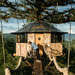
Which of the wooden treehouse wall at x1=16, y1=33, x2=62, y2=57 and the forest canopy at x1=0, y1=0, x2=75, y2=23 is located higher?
the forest canopy at x1=0, y1=0, x2=75, y2=23

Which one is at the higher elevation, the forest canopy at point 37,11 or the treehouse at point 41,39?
the forest canopy at point 37,11

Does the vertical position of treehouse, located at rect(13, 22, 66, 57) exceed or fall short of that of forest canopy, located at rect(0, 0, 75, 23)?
it falls short

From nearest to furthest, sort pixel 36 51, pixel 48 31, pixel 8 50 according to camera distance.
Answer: pixel 36 51
pixel 48 31
pixel 8 50

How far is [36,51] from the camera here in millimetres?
6895

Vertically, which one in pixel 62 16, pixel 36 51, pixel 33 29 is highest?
pixel 62 16

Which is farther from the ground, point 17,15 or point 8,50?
point 17,15

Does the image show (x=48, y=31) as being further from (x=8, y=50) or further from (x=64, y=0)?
(x=8, y=50)

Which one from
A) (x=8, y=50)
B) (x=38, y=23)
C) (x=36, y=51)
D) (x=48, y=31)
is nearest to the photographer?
(x=36, y=51)

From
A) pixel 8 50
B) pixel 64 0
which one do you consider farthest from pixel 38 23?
pixel 8 50

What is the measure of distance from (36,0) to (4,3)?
2.03 meters

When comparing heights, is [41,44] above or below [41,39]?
below

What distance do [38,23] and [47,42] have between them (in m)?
1.54

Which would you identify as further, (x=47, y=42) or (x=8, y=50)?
(x=8, y=50)

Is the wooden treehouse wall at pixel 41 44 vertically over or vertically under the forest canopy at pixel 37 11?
under
